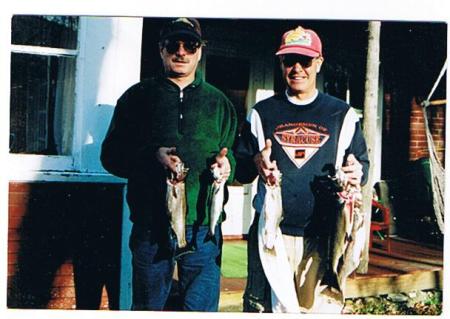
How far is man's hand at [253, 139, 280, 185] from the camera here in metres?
3.13

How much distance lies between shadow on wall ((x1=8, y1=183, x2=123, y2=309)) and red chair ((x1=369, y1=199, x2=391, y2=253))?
1.46 meters

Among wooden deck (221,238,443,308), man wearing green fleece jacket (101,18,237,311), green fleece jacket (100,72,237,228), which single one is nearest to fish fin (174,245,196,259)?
man wearing green fleece jacket (101,18,237,311)

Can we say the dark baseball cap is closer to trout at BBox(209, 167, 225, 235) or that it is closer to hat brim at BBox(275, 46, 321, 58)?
hat brim at BBox(275, 46, 321, 58)

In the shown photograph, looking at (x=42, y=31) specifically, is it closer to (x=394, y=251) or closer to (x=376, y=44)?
(x=376, y=44)

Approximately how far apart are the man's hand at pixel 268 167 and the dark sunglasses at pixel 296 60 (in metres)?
0.45

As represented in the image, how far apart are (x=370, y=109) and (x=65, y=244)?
6.35ft

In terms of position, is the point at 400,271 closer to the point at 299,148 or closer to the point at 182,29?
the point at 299,148

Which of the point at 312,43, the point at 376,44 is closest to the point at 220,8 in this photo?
the point at 312,43

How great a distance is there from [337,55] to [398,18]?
38 centimetres

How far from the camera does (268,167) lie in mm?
3143

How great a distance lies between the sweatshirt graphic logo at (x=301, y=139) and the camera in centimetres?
312

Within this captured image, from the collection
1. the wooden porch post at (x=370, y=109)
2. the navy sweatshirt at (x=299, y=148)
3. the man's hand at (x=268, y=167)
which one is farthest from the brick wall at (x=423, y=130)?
the man's hand at (x=268, y=167)

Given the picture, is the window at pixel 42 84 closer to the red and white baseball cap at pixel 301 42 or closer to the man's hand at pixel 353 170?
the red and white baseball cap at pixel 301 42

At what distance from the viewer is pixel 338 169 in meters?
3.15
